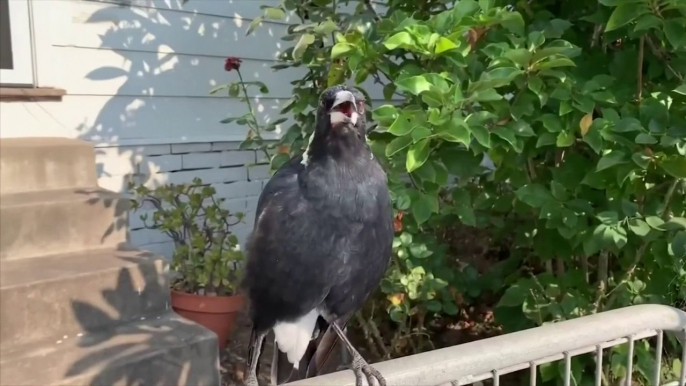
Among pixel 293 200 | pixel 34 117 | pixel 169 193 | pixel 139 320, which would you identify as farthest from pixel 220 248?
pixel 293 200

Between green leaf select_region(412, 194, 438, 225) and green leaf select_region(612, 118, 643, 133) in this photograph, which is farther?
green leaf select_region(412, 194, 438, 225)

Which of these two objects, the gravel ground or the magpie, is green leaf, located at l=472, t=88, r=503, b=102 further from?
the gravel ground

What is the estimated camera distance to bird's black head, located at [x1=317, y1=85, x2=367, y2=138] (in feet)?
4.49

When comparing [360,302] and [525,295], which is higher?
[360,302]

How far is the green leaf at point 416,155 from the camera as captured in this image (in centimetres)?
160

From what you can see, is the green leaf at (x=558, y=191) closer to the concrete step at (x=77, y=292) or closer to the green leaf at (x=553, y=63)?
the green leaf at (x=553, y=63)

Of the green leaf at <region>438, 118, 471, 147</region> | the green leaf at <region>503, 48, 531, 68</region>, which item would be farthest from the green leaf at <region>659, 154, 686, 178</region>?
the green leaf at <region>438, 118, 471, 147</region>

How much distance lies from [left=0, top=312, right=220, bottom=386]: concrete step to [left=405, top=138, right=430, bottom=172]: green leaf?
1156 millimetres

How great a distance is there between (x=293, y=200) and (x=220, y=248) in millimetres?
1516

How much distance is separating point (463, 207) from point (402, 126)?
0.54 meters

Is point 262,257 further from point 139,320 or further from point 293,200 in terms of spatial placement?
point 139,320

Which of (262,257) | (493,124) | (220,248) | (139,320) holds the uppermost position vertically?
(493,124)

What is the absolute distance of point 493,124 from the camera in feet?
5.88

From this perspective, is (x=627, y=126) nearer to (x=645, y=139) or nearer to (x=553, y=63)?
(x=645, y=139)
